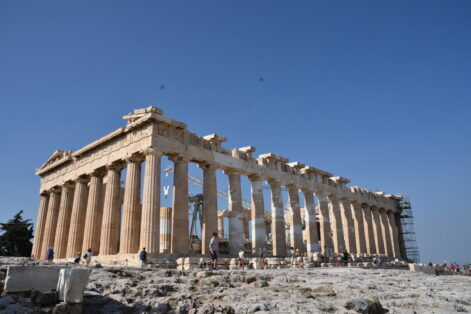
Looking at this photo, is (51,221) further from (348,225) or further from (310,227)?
(348,225)

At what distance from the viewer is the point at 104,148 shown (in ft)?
91.7

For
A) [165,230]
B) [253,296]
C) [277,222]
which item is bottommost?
[253,296]

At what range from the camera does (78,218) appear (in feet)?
94.9

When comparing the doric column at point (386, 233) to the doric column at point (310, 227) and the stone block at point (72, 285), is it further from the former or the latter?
the stone block at point (72, 285)

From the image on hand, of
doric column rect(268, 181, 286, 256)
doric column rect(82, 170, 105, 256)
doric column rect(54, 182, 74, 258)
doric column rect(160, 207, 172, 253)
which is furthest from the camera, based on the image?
doric column rect(268, 181, 286, 256)

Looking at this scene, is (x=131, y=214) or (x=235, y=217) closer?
(x=131, y=214)

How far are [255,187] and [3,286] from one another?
23.4 metres

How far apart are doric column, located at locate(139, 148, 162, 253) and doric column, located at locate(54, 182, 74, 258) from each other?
11.3m

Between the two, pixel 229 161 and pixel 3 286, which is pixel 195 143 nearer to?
pixel 229 161

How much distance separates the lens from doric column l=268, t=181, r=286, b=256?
3173 cm

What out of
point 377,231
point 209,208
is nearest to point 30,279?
point 209,208

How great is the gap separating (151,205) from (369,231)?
2863cm

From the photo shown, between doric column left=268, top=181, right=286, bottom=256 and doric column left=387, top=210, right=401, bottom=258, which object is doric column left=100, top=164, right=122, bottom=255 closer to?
doric column left=268, top=181, right=286, bottom=256

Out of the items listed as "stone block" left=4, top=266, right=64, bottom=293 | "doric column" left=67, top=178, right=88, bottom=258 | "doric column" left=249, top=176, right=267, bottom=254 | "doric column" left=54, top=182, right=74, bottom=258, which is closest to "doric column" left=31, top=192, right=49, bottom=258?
"doric column" left=54, top=182, right=74, bottom=258
